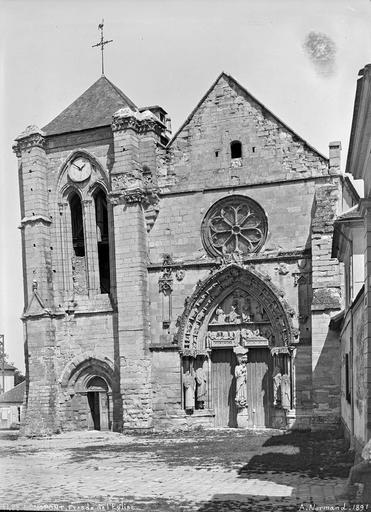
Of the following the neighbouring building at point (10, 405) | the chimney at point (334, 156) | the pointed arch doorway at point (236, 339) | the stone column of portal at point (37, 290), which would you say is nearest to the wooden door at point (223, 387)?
the pointed arch doorway at point (236, 339)

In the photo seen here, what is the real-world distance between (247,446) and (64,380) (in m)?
7.89

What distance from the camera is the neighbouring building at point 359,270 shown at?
875cm

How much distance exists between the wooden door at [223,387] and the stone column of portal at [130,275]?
190cm

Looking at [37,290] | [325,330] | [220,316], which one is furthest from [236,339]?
[37,290]

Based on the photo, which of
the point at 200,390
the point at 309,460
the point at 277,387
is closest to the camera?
the point at 309,460

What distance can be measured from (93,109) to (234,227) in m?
6.47

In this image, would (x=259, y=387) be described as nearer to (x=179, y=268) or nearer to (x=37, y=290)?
(x=179, y=268)

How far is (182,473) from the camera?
39.5ft

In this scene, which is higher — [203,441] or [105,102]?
[105,102]

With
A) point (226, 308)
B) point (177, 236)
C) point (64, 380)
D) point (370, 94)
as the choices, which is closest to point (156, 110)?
point (177, 236)

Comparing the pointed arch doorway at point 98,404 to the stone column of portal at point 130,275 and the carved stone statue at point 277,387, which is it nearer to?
the stone column of portal at point 130,275

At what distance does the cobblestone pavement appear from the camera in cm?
931

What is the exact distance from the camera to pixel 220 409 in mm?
20469

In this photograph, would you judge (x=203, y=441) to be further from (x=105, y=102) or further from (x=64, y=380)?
(x=105, y=102)
